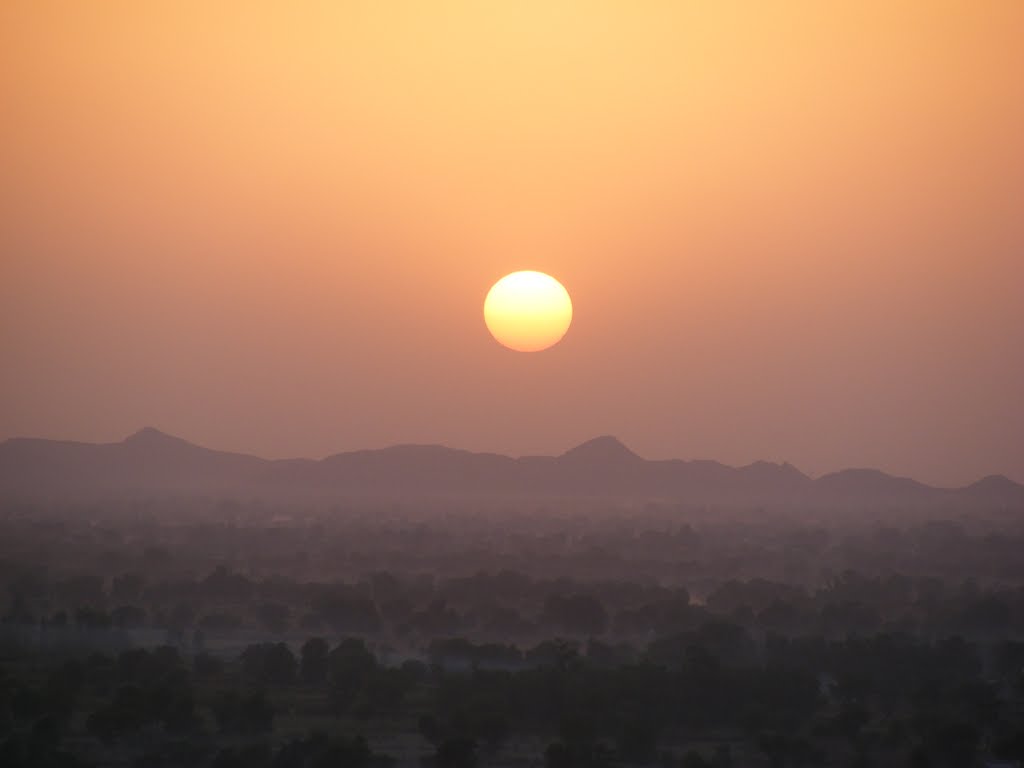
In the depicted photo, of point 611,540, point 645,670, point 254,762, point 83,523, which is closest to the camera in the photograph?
point 254,762

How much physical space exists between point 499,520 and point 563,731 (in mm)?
125500

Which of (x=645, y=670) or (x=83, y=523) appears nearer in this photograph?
(x=645, y=670)

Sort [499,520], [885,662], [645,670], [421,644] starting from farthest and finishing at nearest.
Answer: [499,520], [421,644], [885,662], [645,670]

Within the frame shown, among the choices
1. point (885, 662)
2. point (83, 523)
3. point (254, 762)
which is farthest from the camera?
point (83, 523)

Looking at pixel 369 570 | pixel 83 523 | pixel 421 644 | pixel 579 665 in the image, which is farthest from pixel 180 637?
pixel 83 523

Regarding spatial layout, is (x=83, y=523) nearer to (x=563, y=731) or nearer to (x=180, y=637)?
(x=180, y=637)

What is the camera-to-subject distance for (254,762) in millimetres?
34531

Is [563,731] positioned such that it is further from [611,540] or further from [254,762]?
[611,540]

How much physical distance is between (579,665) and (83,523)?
101m

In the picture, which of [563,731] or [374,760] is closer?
[374,760]

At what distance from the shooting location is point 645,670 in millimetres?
44938

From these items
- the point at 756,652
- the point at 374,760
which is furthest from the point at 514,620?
the point at 374,760

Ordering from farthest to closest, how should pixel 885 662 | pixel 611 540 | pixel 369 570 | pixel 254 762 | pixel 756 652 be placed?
pixel 611 540, pixel 369 570, pixel 756 652, pixel 885 662, pixel 254 762

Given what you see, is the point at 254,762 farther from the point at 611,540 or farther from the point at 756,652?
the point at 611,540
